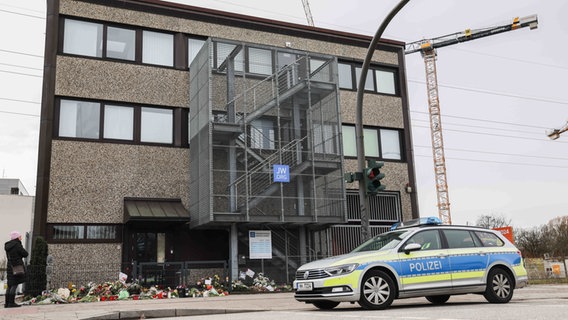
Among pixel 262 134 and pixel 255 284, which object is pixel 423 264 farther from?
pixel 262 134

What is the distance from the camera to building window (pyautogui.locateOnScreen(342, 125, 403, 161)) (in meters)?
25.5

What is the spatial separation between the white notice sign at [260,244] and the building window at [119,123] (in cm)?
605

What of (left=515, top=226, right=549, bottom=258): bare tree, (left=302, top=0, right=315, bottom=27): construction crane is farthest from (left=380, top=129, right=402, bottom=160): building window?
(left=302, top=0, right=315, bottom=27): construction crane

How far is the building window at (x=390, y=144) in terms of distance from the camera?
26609mm

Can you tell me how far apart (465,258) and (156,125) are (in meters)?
14.2

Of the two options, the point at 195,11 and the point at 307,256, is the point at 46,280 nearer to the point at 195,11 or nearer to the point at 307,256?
the point at 307,256

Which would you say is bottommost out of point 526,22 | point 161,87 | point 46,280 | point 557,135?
point 46,280

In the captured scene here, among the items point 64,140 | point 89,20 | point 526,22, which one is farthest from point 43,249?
point 526,22

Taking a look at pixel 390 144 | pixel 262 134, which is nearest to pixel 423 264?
pixel 262 134

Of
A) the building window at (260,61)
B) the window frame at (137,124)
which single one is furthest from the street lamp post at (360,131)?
the window frame at (137,124)

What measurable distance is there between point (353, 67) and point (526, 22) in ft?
159

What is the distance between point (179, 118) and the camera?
22609 millimetres

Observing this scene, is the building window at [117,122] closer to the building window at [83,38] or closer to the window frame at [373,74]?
the building window at [83,38]

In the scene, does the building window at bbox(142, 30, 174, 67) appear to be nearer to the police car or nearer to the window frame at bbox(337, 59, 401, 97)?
the window frame at bbox(337, 59, 401, 97)
